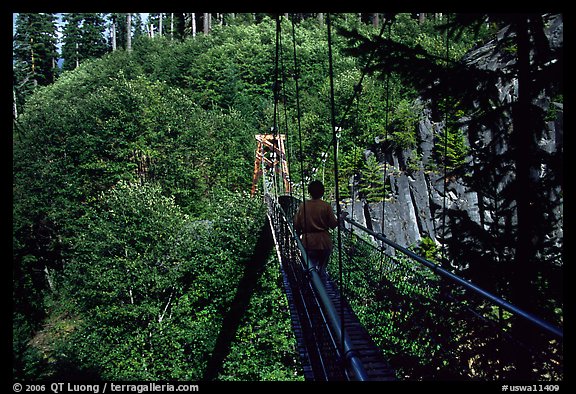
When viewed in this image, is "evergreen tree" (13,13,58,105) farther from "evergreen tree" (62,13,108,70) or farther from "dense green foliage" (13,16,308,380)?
"dense green foliage" (13,16,308,380)

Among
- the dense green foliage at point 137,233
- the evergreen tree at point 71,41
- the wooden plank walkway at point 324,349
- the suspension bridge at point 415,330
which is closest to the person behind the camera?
the suspension bridge at point 415,330

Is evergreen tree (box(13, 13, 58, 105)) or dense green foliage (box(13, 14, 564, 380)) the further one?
evergreen tree (box(13, 13, 58, 105))

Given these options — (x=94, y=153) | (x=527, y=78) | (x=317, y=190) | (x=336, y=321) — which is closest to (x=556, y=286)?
(x=527, y=78)

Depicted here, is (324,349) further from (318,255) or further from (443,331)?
(318,255)

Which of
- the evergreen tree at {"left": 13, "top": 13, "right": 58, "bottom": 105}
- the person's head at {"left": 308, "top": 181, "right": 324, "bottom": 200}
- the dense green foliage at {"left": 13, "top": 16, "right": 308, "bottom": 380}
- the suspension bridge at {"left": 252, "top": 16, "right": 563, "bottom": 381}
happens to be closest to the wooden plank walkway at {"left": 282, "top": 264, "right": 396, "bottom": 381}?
the suspension bridge at {"left": 252, "top": 16, "right": 563, "bottom": 381}

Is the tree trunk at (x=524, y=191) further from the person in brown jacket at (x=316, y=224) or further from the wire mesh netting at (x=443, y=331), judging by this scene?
the person in brown jacket at (x=316, y=224)

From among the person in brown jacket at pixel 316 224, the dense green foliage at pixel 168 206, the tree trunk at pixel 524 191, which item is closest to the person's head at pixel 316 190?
the person in brown jacket at pixel 316 224

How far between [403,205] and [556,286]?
49.7 ft

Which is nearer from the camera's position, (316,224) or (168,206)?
(316,224)

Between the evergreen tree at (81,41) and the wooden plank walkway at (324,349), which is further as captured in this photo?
the evergreen tree at (81,41)

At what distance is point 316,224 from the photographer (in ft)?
11.7

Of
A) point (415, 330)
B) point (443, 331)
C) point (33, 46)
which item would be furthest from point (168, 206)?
point (33, 46)

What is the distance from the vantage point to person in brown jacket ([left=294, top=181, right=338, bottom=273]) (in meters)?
3.56

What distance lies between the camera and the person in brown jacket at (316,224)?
140 inches
